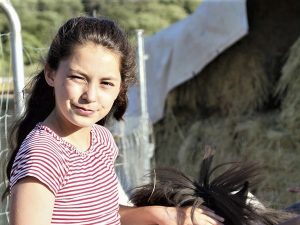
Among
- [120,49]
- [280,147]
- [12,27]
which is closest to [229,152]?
[280,147]

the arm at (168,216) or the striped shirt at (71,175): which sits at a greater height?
the striped shirt at (71,175)

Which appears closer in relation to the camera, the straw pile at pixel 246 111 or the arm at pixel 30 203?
the arm at pixel 30 203

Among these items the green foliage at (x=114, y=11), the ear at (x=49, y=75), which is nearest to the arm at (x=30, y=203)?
the ear at (x=49, y=75)

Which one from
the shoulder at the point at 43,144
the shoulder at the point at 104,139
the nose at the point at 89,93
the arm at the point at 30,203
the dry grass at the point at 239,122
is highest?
the nose at the point at 89,93

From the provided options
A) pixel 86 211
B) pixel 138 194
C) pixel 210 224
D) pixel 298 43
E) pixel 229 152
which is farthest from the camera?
pixel 229 152

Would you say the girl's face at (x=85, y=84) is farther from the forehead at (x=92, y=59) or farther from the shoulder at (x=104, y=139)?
the shoulder at (x=104, y=139)

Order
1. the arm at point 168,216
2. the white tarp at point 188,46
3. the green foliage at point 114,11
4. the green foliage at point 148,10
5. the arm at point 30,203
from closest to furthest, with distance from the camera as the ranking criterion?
the arm at point 30,203 < the arm at point 168,216 < the white tarp at point 188,46 < the green foliage at point 114,11 < the green foliage at point 148,10

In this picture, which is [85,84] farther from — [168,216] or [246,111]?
[246,111]

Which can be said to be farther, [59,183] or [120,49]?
[120,49]

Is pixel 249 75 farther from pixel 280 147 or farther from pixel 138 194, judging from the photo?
pixel 138 194

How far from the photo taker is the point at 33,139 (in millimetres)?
1751

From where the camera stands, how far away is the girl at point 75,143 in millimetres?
1649

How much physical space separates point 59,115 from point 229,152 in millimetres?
4173

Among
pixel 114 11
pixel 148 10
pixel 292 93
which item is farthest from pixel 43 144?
pixel 148 10
